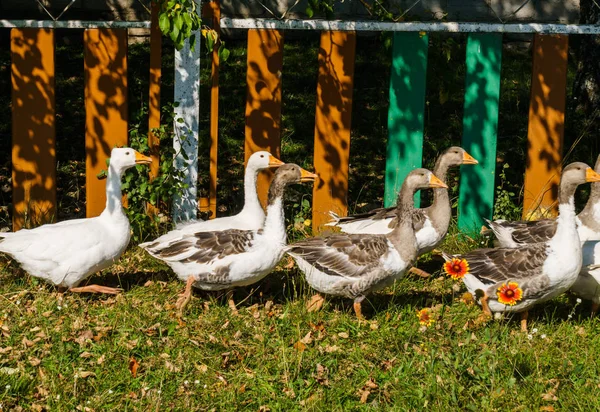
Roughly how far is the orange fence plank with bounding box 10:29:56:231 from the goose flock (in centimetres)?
105

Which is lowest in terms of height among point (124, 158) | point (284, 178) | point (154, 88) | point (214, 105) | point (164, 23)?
point (284, 178)

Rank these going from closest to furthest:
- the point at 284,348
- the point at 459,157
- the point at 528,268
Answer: the point at 284,348 → the point at 528,268 → the point at 459,157

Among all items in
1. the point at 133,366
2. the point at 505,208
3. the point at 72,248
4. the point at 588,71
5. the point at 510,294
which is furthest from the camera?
the point at 588,71

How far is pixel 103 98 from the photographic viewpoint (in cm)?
777

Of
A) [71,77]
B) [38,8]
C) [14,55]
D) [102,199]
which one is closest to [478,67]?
[102,199]

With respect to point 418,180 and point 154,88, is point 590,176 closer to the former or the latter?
point 418,180

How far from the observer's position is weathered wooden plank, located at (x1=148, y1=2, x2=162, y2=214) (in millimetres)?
7754

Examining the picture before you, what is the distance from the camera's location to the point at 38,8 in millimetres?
12305

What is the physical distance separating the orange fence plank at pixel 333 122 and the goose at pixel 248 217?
1.94 feet

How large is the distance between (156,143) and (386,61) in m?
5.00

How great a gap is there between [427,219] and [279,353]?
6.93ft

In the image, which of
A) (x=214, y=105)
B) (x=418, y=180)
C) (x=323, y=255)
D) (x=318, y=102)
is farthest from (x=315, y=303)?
(x=214, y=105)

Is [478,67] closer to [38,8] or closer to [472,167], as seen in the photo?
[472,167]

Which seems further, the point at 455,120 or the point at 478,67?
the point at 455,120
